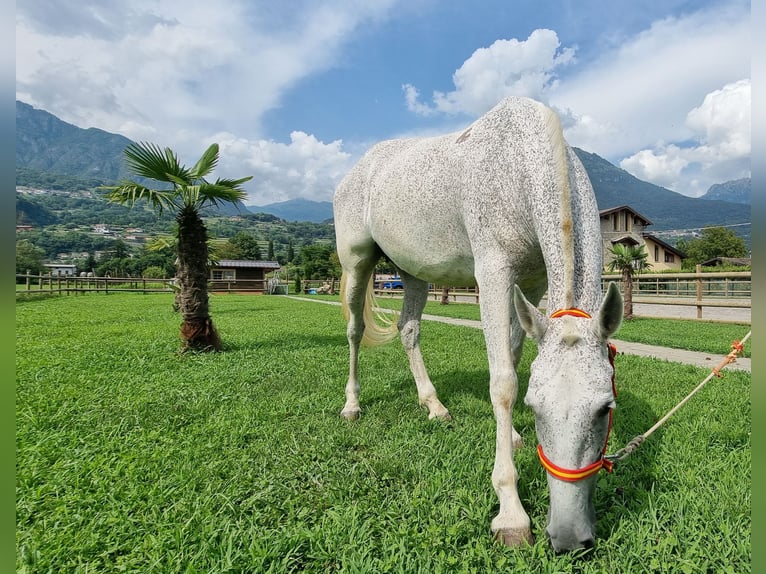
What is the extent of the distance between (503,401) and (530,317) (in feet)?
2.11

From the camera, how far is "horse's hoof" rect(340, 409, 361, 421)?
3.54m

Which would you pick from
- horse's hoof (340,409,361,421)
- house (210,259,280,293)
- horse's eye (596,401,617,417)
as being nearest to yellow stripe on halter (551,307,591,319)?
horse's eye (596,401,617,417)

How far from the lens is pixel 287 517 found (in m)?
2.12

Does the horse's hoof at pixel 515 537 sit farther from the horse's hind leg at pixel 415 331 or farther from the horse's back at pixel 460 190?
the horse's hind leg at pixel 415 331

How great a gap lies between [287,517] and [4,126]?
6.87ft

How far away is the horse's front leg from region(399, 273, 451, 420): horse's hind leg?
157 centimetres

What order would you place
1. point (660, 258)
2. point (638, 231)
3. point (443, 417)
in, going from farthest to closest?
point (660, 258)
point (638, 231)
point (443, 417)

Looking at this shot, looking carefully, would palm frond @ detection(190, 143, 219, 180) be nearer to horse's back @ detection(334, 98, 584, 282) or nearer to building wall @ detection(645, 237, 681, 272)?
horse's back @ detection(334, 98, 584, 282)

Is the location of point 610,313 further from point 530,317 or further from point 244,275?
point 244,275

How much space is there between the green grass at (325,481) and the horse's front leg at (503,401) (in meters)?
A: 0.11

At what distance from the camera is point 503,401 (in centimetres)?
218

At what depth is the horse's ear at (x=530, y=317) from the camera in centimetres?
174

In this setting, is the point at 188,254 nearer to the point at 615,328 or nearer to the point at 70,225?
the point at 615,328

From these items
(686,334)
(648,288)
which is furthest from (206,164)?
(648,288)
